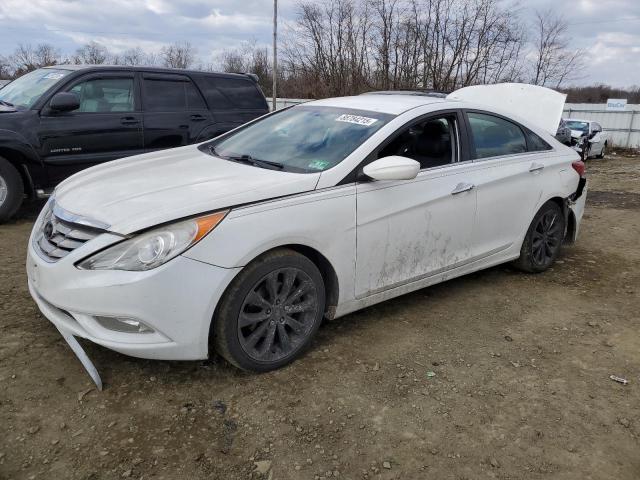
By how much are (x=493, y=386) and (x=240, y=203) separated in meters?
1.76

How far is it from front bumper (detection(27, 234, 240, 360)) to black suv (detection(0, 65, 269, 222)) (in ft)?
11.8

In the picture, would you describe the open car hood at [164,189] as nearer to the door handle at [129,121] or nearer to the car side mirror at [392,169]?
the car side mirror at [392,169]

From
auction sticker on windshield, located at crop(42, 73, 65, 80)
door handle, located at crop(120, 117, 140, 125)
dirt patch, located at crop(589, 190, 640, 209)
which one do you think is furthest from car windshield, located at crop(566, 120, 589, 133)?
auction sticker on windshield, located at crop(42, 73, 65, 80)

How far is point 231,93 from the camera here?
7.36 m

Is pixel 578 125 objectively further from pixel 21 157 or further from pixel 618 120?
pixel 21 157

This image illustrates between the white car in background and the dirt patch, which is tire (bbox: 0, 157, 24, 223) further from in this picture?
the white car in background

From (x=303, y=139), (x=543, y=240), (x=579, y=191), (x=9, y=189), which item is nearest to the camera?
(x=303, y=139)

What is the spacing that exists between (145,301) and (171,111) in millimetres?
4695

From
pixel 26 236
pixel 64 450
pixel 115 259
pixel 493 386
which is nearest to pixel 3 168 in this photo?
pixel 26 236

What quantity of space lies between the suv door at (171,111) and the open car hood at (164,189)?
10.1ft

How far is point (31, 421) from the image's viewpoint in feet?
8.53

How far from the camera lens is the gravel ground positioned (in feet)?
7.93

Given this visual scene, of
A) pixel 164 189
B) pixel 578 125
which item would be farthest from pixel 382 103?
pixel 578 125

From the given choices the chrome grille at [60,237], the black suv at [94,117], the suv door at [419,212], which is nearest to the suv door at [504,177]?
the suv door at [419,212]
